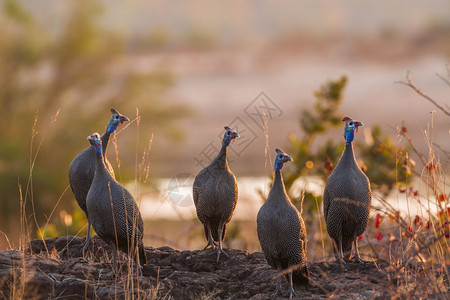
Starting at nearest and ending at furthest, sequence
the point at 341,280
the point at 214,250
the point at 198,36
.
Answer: the point at 341,280
the point at 214,250
the point at 198,36

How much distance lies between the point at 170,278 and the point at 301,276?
96cm

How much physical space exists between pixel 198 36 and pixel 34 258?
2676 centimetres

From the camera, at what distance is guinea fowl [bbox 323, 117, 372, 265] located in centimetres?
709

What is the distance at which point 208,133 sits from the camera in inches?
1036

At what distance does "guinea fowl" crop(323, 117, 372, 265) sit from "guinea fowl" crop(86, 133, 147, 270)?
1560 millimetres

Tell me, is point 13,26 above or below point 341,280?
above

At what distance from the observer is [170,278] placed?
667 cm

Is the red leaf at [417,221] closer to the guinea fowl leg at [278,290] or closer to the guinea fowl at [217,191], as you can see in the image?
the guinea fowl leg at [278,290]

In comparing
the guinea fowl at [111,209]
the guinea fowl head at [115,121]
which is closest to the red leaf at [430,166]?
the guinea fowl at [111,209]

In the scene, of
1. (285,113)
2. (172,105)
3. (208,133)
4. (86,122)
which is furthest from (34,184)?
(285,113)

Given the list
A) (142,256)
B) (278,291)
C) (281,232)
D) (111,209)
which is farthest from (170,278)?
(281,232)

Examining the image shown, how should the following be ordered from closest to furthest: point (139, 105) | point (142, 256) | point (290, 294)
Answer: point (290, 294) → point (142, 256) → point (139, 105)

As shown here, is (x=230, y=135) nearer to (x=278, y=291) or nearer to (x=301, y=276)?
(x=301, y=276)

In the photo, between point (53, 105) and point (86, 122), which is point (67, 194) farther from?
point (53, 105)
